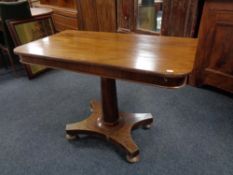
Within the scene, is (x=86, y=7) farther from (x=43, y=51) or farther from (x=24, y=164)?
(x=24, y=164)

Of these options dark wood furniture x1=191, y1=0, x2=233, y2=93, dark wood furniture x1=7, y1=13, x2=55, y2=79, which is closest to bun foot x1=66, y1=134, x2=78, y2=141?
dark wood furniture x1=7, y1=13, x2=55, y2=79

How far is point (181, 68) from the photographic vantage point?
74 centimetres

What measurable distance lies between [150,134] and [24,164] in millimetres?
915

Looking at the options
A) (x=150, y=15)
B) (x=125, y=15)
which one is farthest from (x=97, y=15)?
(x=150, y=15)

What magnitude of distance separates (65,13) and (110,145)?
7.29ft

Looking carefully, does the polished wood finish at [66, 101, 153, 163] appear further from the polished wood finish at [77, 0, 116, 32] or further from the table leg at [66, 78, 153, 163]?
the polished wood finish at [77, 0, 116, 32]

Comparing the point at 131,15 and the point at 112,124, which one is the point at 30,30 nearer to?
the point at 131,15

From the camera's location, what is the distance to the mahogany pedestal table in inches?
29.9

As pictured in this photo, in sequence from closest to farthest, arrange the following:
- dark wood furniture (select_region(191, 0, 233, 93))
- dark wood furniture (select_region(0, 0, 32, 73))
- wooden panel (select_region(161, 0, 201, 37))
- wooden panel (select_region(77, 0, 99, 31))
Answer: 1. dark wood furniture (select_region(191, 0, 233, 93))
2. wooden panel (select_region(161, 0, 201, 37))
3. dark wood furniture (select_region(0, 0, 32, 73))
4. wooden panel (select_region(77, 0, 99, 31))

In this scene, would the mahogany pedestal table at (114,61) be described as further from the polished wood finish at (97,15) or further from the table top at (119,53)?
the polished wood finish at (97,15)

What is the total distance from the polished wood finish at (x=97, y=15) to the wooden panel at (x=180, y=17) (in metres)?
0.70

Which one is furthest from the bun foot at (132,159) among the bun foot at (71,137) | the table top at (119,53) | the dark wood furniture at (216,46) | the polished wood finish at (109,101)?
the dark wood furniture at (216,46)

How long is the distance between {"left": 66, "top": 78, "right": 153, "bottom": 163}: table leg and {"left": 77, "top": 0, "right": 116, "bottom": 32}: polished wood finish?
1.33 meters

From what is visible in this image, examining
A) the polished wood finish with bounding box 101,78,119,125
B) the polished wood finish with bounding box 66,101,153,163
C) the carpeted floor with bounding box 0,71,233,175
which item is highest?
the polished wood finish with bounding box 101,78,119,125
